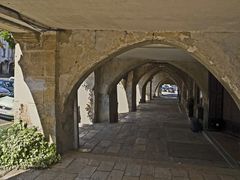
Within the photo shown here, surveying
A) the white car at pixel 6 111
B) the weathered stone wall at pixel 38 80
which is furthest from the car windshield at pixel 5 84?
the weathered stone wall at pixel 38 80

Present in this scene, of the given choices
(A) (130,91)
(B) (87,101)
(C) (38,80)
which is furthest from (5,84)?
(C) (38,80)

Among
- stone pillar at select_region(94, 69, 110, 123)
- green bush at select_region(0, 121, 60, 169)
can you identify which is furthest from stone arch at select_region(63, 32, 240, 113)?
stone pillar at select_region(94, 69, 110, 123)

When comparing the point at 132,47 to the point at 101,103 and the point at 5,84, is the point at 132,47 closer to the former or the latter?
the point at 101,103

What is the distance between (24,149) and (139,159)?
207 centimetres

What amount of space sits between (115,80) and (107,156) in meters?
4.92

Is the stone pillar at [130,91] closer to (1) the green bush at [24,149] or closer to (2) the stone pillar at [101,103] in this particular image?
(2) the stone pillar at [101,103]

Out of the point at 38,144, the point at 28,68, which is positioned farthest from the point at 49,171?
the point at 28,68

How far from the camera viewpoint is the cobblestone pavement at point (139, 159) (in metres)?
3.94

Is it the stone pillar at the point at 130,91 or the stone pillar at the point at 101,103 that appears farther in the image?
the stone pillar at the point at 130,91

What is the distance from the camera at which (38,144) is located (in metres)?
4.48

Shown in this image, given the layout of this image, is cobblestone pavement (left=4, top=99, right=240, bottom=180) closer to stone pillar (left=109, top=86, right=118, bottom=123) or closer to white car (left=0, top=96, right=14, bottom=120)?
stone pillar (left=109, top=86, right=118, bottom=123)

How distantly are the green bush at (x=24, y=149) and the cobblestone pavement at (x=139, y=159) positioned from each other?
0.68 feet

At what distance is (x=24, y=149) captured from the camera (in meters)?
4.30

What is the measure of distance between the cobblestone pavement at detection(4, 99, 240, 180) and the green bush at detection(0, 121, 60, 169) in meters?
0.21
